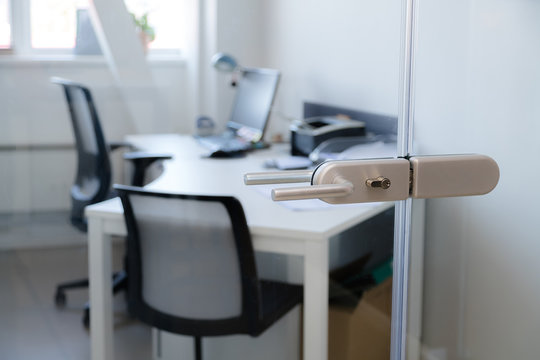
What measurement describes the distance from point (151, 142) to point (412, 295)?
24.1 inches

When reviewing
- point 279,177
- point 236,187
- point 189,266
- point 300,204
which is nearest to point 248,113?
point 236,187

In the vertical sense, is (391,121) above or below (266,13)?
below

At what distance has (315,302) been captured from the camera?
4.17 ft

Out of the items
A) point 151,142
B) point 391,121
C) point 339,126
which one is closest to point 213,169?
point 151,142

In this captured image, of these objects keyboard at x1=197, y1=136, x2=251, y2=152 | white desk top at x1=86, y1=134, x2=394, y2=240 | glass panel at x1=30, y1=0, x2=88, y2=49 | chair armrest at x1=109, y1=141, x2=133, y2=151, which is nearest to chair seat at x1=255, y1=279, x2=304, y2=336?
white desk top at x1=86, y1=134, x2=394, y2=240

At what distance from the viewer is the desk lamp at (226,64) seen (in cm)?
121

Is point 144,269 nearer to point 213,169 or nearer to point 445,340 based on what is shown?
point 213,169

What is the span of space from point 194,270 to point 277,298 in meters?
0.22

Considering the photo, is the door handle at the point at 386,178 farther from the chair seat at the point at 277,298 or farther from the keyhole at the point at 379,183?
the chair seat at the point at 277,298

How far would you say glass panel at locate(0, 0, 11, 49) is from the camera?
41.1 inches

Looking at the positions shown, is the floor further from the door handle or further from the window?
the door handle

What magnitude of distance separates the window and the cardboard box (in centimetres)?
61

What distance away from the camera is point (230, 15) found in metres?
1.15

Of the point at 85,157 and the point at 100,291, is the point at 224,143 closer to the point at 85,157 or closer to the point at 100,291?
the point at 85,157
